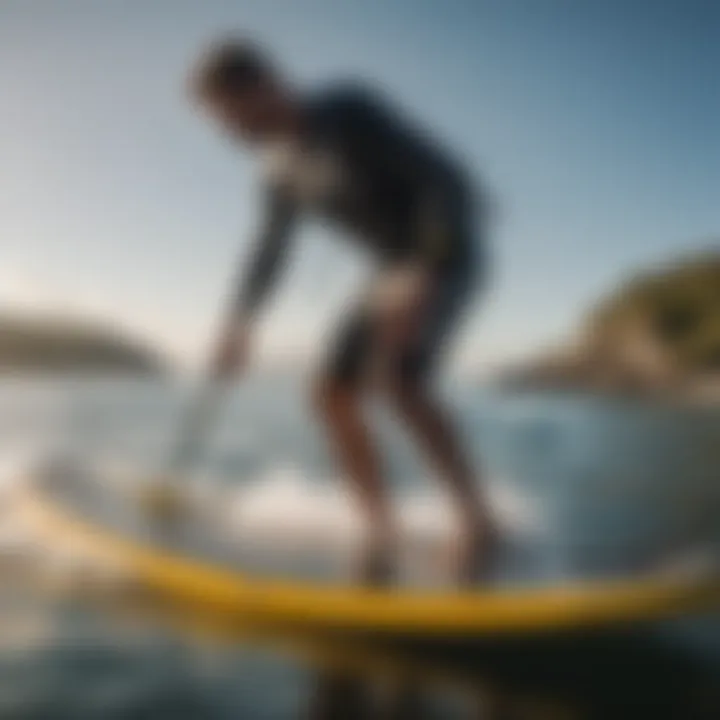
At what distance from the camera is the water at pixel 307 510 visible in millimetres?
1278

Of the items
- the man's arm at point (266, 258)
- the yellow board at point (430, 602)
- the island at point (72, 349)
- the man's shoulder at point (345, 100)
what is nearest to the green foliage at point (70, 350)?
the island at point (72, 349)

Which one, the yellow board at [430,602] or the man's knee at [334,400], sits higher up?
the man's knee at [334,400]

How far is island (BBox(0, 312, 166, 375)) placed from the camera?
1353 mm

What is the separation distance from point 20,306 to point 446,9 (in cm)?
63

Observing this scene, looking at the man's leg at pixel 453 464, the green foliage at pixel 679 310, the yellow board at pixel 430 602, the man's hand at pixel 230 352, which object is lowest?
the yellow board at pixel 430 602

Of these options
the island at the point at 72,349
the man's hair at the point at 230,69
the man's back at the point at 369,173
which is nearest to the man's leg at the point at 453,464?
the man's back at the point at 369,173

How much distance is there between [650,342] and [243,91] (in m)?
0.55

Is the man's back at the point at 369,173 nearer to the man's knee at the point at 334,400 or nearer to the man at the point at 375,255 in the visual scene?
the man at the point at 375,255

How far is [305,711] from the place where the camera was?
4.16 ft

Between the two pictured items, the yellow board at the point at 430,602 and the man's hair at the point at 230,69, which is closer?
the yellow board at the point at 430,602

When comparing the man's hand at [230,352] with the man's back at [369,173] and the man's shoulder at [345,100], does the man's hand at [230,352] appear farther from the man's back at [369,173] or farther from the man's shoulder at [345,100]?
the man's shoulder at [345,100]

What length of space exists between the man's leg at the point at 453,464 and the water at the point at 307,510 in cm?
2

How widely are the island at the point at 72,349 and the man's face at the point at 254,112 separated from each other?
0.92 feet

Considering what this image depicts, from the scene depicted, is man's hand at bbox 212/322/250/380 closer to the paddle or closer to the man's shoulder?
the paddle
